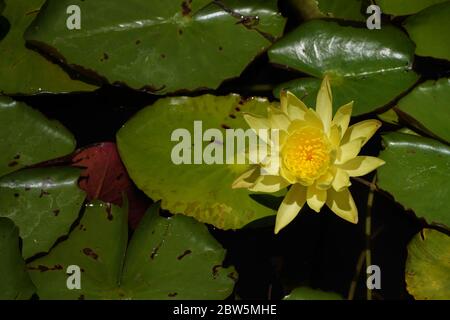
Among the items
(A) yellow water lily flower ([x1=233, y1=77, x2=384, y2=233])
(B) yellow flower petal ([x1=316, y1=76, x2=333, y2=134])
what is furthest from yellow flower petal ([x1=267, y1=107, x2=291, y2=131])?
(B) yellow flower petal ([x1=316, y1=76, x2=333, y2=134])

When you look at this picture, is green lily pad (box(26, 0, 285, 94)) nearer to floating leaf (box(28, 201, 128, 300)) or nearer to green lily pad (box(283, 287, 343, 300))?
floating leaf (box(28, 201, 128, 300))

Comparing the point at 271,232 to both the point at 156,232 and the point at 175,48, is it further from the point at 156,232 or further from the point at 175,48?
the point at 175,48

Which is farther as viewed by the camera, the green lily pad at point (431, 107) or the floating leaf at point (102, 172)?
the floating leaf at point (102, 172)

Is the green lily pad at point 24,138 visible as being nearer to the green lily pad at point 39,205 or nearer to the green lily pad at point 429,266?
the green lily pad at point 39,205

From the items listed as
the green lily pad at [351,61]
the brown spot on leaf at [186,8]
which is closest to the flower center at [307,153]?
the green lily pad at [351,61]

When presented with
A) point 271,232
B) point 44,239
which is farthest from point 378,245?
point 44,239
